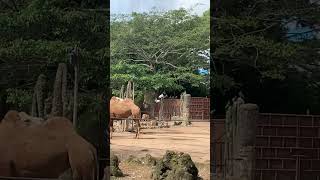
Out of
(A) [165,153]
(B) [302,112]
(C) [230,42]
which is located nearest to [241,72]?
(C) [230,42]

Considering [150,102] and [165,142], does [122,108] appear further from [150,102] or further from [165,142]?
[165,142]

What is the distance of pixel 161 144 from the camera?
8461 mm

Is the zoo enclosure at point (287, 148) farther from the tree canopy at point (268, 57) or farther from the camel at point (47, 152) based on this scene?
the camel at point (47, 152)

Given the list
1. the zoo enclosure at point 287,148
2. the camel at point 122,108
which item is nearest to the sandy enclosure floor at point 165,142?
the camel at point 122,108

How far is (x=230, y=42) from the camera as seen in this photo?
252 inches

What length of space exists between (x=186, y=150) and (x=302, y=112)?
2.48 meters

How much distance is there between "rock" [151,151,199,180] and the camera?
7719 mm

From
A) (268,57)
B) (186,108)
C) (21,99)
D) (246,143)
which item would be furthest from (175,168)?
(21,99)

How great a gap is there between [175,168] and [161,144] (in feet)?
2.46

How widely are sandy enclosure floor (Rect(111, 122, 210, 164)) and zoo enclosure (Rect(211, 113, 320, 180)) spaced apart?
1.72 meters

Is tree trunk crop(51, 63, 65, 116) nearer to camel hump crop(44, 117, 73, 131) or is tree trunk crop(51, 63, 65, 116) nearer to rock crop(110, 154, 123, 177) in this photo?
camel hump crop(44, 117, 73, 131)

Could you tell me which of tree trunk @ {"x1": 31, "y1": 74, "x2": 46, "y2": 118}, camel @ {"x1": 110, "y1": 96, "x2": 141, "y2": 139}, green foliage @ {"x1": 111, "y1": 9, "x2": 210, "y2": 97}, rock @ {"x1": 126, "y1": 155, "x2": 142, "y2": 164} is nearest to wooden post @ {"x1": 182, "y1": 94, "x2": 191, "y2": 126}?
green foliage @ {"x1": 111, "y1": 9, "x2": 210, "y2": 97}

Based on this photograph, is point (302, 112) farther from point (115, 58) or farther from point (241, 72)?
point (115, 58)

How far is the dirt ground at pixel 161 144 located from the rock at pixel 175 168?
0.15 metres
